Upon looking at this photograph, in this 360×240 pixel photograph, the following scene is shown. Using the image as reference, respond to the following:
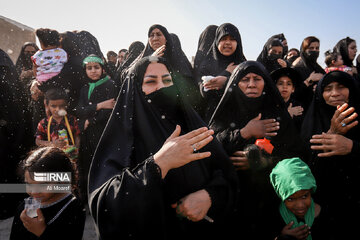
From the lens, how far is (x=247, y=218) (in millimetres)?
2064

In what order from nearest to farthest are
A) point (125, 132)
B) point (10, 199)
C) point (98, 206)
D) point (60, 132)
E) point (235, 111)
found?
point (98, 206), point (125, 132), point (235, 111), point (60, 132), point (10, 199)

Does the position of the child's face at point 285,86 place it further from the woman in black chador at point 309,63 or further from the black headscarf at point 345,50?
the black headscarf at point 345,50

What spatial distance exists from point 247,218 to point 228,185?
642 mm

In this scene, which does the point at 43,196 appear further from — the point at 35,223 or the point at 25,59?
the point at 25,59

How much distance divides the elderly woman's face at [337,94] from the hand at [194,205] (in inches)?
67.2

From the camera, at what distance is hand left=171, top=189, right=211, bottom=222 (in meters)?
1.37

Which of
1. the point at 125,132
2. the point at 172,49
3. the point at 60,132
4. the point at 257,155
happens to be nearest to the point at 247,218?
the point at 257,155

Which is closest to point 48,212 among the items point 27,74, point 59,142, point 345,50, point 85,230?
point 85,230

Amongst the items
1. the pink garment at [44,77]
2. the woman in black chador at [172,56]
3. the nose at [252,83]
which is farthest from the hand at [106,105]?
the nose at [252,83]

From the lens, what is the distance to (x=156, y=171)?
1.26m

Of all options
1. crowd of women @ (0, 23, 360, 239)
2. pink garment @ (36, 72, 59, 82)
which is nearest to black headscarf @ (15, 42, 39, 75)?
crowd of women @ (0, 23, 360, 239)

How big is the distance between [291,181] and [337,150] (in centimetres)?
52

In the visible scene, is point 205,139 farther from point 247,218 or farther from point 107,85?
point 107,85

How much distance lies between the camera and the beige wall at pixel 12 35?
8562 millimetres
